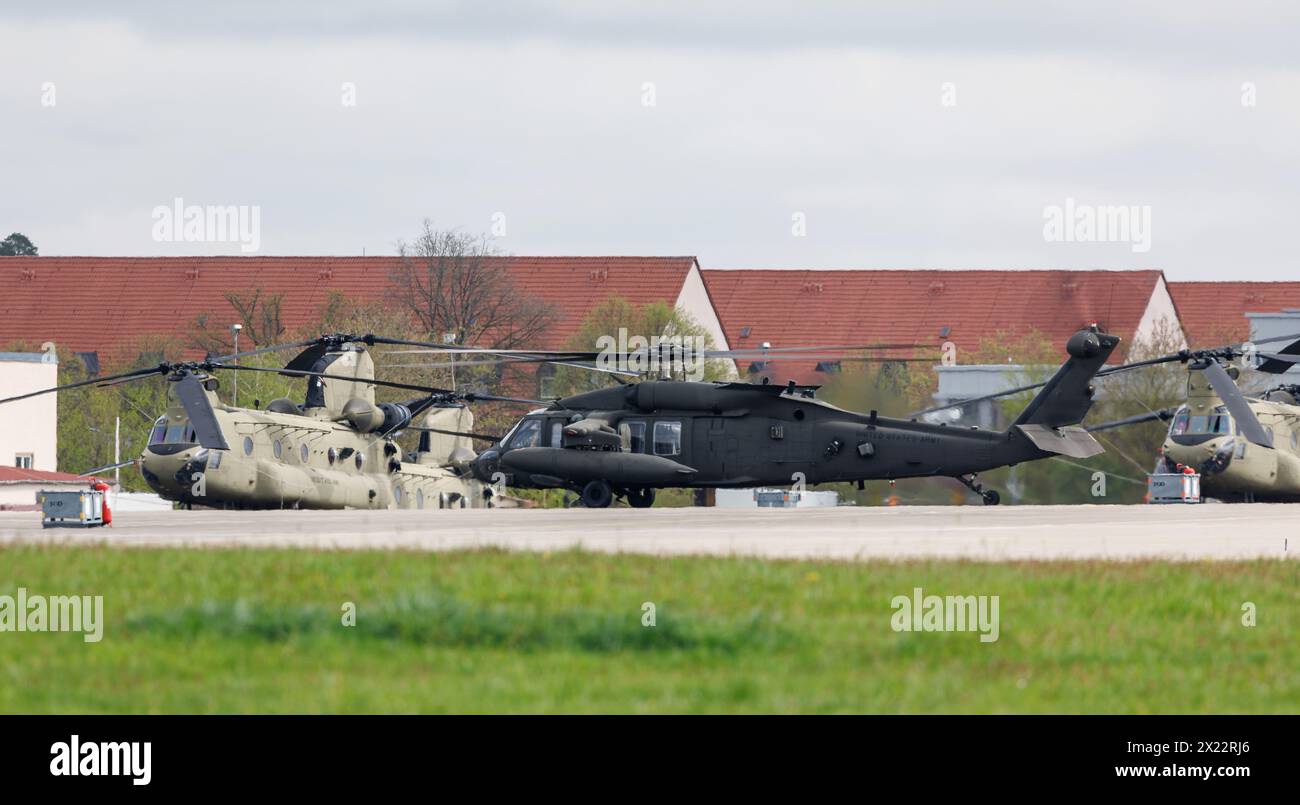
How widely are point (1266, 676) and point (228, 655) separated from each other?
7876 millimetres

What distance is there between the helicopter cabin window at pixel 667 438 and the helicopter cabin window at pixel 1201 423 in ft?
48.0

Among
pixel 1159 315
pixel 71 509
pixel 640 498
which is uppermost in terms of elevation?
pixel 1159 315

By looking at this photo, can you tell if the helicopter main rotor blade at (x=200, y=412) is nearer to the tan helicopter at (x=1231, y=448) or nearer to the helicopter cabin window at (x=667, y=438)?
the helicopter cabin window at (x=667, y=438)

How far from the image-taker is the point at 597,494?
46.6 meters

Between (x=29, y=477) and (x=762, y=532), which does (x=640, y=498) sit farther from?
(x=29, y=477)

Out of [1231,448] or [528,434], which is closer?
[528,434]

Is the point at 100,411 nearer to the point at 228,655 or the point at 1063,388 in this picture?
the point at 1063,388

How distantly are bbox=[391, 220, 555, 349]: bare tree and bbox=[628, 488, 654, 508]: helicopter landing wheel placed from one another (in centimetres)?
5024

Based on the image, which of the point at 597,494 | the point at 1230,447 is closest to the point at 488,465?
the point at 597,494

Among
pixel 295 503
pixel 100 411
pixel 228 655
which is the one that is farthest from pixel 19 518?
pixel 100 411

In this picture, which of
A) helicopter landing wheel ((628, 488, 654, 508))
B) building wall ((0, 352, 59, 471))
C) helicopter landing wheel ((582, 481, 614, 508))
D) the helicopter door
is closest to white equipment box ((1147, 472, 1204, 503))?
the helicopter door

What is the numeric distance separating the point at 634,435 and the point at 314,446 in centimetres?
969
